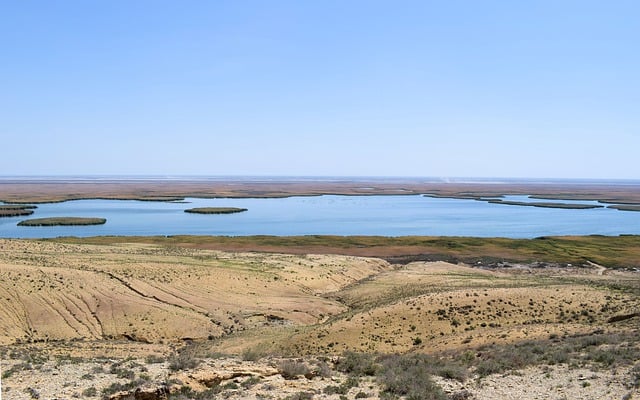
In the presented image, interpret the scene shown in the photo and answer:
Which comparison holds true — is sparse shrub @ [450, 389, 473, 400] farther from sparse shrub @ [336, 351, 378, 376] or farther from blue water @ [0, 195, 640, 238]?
blue water @ [0, 195, 640, 238]

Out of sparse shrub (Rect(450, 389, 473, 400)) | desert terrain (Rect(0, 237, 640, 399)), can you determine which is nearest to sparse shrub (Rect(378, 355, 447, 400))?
desert terrain (Rect(0, 237, 640, 399))

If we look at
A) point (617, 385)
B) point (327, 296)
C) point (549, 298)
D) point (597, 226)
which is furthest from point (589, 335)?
point (597, 226)

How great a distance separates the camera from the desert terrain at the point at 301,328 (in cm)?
1309

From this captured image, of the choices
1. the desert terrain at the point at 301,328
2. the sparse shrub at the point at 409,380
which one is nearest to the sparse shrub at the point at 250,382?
the desert terrain at the point at 301,328

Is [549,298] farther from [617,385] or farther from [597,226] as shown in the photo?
[597,226]

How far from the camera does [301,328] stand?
26812 mm

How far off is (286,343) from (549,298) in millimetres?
15811

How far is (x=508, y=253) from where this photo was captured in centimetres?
6241

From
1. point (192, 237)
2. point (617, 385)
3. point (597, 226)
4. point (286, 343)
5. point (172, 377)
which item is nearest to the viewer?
point (617, 385)

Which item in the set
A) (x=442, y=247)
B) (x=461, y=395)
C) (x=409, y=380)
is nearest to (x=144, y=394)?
(x=409, y=380)

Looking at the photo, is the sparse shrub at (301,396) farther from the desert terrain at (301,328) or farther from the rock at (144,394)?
the rock at (144,394)

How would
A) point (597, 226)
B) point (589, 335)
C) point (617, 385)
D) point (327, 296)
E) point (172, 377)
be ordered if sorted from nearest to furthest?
point (617, 385)
point (172, 377)
point (589, 335)
point (327, 296)
point (597, 226)

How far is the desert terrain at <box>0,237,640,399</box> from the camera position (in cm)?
1309

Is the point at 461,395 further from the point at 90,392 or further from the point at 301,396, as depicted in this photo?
the point at 90,392
